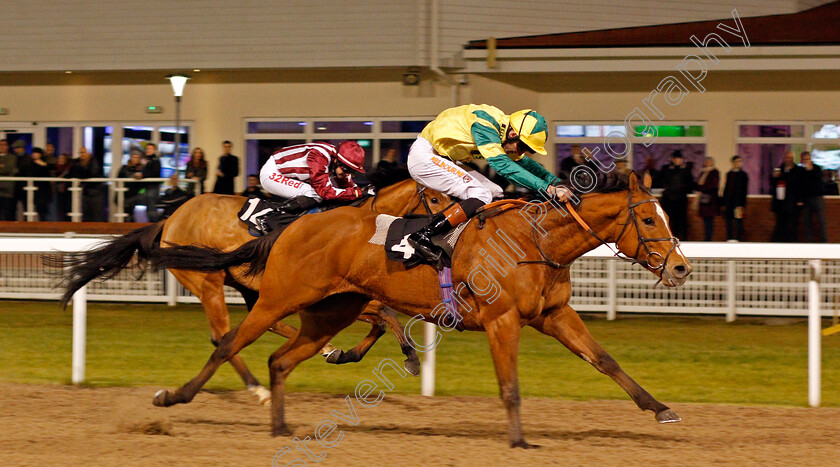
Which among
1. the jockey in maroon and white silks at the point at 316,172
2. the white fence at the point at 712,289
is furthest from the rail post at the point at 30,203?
the jockey in maroon and white silks at the point at 316,172

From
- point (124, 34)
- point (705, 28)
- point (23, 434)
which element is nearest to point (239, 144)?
point (124, 34)

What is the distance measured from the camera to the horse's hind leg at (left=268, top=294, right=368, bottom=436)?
4.90 meters

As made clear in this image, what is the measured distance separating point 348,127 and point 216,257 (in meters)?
9.20

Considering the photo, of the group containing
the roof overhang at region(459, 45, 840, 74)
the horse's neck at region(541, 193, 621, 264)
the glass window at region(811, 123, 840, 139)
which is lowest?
the horse's neck at region(541, 193, 621, 264)

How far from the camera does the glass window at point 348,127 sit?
1412 centimetres

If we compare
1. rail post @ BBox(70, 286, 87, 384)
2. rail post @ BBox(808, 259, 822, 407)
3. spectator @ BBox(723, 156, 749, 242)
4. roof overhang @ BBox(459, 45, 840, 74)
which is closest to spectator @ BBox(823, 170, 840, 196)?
roof overhang @ BBox(459, 45, 840, 74)

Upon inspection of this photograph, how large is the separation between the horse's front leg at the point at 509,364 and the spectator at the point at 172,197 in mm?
7418

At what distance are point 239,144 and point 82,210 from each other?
2.96 metres

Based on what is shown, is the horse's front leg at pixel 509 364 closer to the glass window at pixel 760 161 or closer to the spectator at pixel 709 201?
the spectator at pixel 709 201

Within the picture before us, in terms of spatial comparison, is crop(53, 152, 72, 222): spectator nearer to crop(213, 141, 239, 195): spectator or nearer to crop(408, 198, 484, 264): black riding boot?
crop(213, 141, 239, 195): spectator

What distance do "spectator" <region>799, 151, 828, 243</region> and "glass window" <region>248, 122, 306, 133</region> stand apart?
22.4 ft

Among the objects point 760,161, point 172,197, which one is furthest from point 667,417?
point 760,161

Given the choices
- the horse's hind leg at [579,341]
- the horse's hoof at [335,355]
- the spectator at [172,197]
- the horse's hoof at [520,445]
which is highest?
the spectator at [172,197]

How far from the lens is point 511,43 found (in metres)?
12.9
